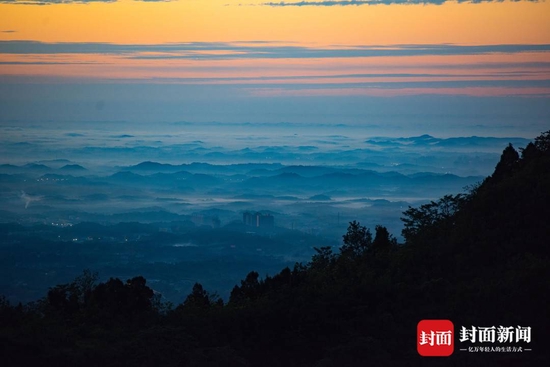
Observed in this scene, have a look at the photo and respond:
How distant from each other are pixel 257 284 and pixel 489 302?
24.8ft

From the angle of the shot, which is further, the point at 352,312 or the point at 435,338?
the point at 352,312

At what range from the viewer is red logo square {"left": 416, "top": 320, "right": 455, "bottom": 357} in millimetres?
12641

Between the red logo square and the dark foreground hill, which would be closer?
the red logo square

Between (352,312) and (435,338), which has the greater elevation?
(352,312)

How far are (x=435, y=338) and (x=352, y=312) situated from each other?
8.53 ft

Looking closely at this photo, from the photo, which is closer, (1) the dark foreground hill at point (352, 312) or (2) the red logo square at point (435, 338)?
(2) the red logo square at point (435, 338)

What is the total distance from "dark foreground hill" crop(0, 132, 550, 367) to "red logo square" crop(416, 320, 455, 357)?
0.15 meters

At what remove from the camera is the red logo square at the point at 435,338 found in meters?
12.6

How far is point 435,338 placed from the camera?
13.0 m

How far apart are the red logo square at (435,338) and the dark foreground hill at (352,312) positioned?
145mm

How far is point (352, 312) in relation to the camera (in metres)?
15.2

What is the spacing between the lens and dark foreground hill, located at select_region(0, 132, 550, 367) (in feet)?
42.0

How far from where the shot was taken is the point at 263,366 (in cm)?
1353

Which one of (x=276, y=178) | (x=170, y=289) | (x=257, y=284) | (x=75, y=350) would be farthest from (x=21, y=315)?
(x=276, y=178)
